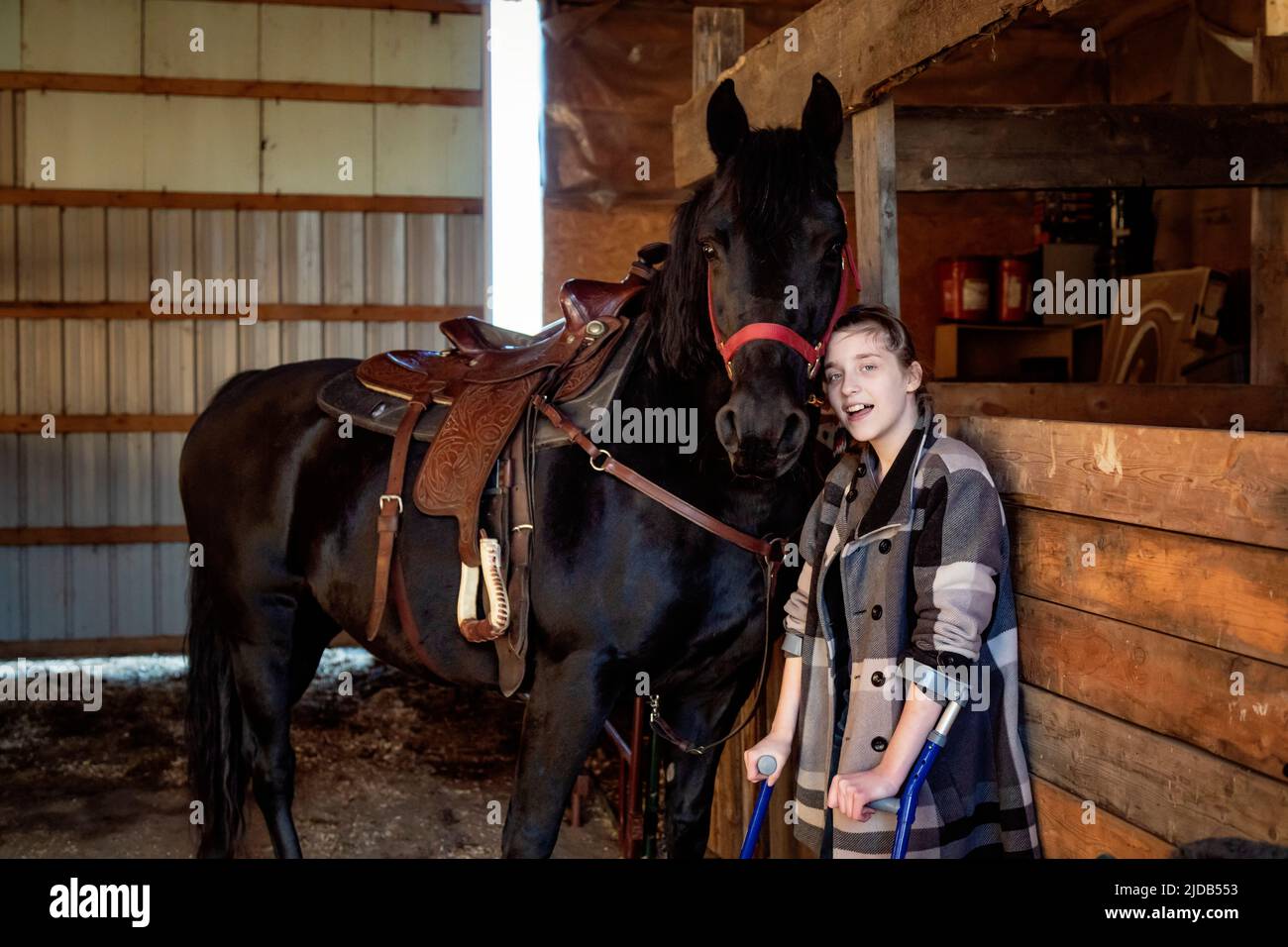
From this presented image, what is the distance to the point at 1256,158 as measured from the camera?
2.98m

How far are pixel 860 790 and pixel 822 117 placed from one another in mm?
1202

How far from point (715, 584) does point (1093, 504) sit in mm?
779

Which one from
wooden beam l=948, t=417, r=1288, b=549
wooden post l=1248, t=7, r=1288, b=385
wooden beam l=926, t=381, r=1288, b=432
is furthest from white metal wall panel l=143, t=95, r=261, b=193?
wooden beam l=948, t=417, r=1288, b=549

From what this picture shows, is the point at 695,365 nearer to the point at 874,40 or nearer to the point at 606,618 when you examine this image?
the point at 606,618

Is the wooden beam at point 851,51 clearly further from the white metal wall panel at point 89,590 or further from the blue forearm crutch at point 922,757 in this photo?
the white metal wall panel at point 89,590

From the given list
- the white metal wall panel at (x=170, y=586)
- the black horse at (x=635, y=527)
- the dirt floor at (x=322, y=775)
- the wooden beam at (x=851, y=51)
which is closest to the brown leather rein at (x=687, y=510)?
the black horse at (x=635, y=527)

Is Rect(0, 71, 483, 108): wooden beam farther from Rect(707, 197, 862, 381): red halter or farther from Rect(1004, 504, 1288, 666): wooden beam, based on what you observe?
Rect(1004, 504, 1288, 666): wooden beam

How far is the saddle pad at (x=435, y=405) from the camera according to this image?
2.27 meters

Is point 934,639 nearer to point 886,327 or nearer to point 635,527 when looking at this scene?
point 886,327

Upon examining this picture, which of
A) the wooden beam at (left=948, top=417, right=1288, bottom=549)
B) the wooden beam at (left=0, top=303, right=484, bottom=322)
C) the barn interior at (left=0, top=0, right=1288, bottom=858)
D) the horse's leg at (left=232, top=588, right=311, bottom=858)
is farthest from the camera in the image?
the wooden beam at (left=0, top=303, right=484, bottom=322)

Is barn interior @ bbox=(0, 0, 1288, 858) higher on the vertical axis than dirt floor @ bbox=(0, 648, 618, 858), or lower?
higher

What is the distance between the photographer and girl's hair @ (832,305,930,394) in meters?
1.82

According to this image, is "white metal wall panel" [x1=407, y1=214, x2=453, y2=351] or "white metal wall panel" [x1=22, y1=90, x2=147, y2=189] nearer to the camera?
"white metal wall panel" [x1=22, y1=90, x2=147, y2=189]

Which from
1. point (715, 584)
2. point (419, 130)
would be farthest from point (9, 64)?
point (715, 584)
